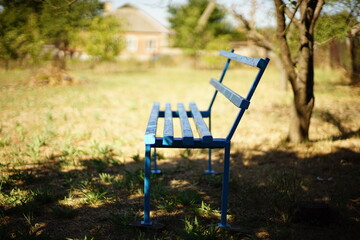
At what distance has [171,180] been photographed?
3537 millimetres

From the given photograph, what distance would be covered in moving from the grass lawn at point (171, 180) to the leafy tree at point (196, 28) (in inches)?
689

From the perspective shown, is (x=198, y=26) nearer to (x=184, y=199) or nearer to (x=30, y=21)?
(x=30, y=21)

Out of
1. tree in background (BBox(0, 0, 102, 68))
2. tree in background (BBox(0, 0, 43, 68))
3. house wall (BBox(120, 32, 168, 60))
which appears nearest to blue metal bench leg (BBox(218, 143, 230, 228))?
tree in background (BBox(0, 0, 102, 68))

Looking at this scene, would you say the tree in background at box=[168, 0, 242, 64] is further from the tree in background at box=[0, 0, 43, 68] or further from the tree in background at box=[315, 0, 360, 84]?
the tree in background at box=[0, 0, 43, 68]

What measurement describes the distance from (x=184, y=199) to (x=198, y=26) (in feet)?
74.9

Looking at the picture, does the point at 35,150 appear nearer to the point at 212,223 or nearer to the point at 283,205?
the point at 212,223

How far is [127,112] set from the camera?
725 cm

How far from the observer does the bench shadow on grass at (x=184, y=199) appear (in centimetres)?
235

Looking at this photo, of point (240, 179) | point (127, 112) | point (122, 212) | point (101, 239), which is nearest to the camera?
point (101, 239)

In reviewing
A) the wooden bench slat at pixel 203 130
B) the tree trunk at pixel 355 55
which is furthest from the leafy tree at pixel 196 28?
the wooden bench slat at pixel 203 130

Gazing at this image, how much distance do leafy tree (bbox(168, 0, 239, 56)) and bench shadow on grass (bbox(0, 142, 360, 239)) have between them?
19050 millimetres

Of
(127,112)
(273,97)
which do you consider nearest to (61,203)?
(127,112)

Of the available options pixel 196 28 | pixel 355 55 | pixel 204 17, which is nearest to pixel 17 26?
pixel 355 55

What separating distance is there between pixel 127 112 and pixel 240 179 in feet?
13.8
